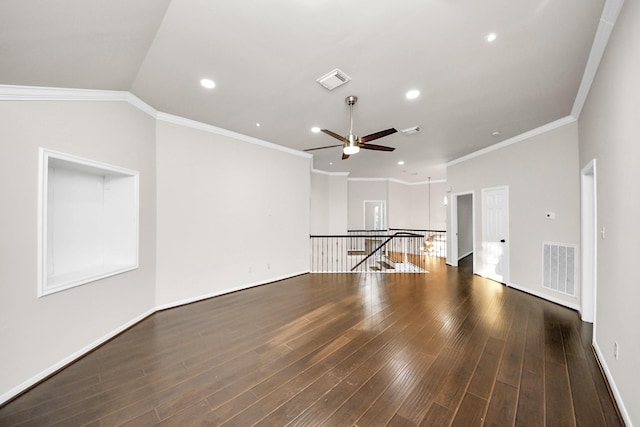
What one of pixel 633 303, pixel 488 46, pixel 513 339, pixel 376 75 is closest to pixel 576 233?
pixel 513 339

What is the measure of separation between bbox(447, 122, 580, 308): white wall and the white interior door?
139 mm

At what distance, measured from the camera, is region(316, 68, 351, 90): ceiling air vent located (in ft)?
8.42

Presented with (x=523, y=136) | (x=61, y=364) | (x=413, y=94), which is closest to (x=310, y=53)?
(x=413, y=94)

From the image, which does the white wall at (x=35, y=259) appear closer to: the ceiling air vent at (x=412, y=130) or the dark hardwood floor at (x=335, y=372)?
the dark hardwood floor at (x=335, y=372)

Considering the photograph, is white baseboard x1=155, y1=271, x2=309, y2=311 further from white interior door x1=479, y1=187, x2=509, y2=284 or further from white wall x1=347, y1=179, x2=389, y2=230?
white wall x1=347, y1=179, x2=389, y2=230

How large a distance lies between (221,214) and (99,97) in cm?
221

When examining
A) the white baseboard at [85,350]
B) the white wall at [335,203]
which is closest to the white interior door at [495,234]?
the white wall at [335,203]

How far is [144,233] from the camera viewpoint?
331 cm

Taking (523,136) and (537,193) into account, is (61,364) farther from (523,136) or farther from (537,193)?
(523,136)

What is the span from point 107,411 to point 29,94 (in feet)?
8.88

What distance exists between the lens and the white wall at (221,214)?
3672 millimetres

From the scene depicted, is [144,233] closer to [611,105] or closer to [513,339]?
[513,339]

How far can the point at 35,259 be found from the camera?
6.76ft

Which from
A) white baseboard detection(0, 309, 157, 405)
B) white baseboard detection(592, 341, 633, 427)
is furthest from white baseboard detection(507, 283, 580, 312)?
white baseboard detection(0, 309, 157, 405)
